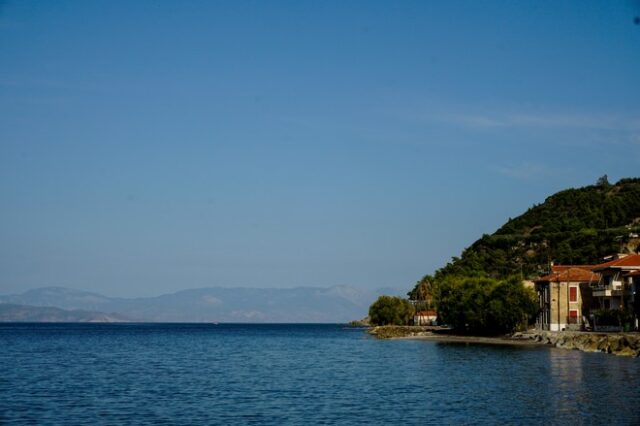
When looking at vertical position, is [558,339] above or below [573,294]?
below

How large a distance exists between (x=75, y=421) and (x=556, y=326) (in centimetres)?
7988

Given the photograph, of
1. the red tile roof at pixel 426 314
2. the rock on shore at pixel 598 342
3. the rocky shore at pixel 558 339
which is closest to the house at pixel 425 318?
the red tile roof at pixel 426 314

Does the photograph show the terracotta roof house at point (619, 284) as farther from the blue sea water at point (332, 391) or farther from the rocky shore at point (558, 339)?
the blue sea water at point (332, 391)

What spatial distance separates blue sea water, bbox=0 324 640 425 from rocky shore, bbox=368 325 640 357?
3172mm

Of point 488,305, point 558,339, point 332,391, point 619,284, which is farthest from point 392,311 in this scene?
point 332,391

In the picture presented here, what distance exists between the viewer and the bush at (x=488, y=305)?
10731cm

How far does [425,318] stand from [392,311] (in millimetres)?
7554

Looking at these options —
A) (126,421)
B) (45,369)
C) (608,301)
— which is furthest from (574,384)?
(608,301)

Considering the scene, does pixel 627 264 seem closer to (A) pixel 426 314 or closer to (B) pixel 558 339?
(B) pixel 558 339

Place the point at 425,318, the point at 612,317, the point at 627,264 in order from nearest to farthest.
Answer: the point at 612,317, the point at 627,264, the point at 425,318

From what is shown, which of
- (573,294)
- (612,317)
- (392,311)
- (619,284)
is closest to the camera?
(612,317)

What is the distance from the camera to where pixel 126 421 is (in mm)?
35000

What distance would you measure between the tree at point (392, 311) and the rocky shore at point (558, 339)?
102 feet

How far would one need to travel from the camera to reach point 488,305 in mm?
110375
